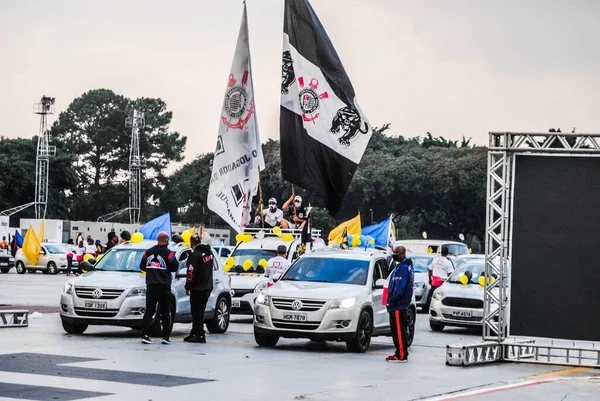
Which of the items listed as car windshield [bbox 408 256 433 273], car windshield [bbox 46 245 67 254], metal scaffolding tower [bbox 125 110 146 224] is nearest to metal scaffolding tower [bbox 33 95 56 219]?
metal scaffolding tower [bbox 125 110 146 224]

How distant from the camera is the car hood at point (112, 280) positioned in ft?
61.5

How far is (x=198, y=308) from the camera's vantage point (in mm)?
18469

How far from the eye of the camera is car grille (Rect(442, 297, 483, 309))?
2311cm

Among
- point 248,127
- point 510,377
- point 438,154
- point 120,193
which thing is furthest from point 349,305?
point 120,193

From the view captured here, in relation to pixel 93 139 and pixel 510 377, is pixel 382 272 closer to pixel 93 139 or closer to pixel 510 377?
pixel 510 377

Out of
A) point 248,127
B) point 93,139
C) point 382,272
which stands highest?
point 93,139

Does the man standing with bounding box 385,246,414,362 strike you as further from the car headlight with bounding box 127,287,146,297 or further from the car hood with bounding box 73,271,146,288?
the car hood with bounding box 73,271,146,288

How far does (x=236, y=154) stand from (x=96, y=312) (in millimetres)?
5918

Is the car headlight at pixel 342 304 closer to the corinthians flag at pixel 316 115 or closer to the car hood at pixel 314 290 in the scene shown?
the car hood at pixel 314 290

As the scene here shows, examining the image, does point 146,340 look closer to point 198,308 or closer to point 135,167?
point 198,308

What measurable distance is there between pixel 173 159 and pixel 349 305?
3976 inches

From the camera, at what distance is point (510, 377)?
14.8m

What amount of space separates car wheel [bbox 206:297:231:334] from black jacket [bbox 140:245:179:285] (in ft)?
9.49

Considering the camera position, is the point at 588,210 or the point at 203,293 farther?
the point at 203,293
